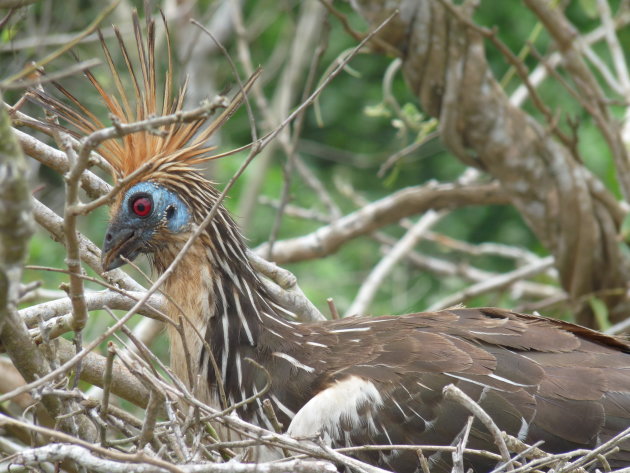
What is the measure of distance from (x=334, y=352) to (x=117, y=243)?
0.98 metres

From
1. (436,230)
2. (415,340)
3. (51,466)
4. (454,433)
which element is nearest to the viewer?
(51,466)

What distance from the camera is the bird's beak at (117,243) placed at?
3486mm

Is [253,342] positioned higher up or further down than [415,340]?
higher up

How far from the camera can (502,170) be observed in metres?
4.77

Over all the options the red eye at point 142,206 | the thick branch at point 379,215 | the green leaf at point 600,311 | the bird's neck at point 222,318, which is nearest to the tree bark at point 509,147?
the green leaf at point 600,311

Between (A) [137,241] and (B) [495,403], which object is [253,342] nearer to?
(A) [137,241]

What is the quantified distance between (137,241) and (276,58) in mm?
6006

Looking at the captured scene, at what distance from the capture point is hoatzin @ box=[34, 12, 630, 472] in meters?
3.31

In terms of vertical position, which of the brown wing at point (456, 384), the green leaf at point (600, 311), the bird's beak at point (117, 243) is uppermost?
the bird's beak at point (117, 243)

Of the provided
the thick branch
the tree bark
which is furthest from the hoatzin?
the thick branch

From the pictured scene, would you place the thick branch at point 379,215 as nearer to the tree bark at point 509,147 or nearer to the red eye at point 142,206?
the tree bark at point 509,147

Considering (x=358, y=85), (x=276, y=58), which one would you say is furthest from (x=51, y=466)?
(x=358, y=85)

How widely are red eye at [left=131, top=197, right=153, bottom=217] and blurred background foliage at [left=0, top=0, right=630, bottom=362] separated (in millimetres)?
2966

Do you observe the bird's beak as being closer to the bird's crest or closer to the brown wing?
the bird's crest
